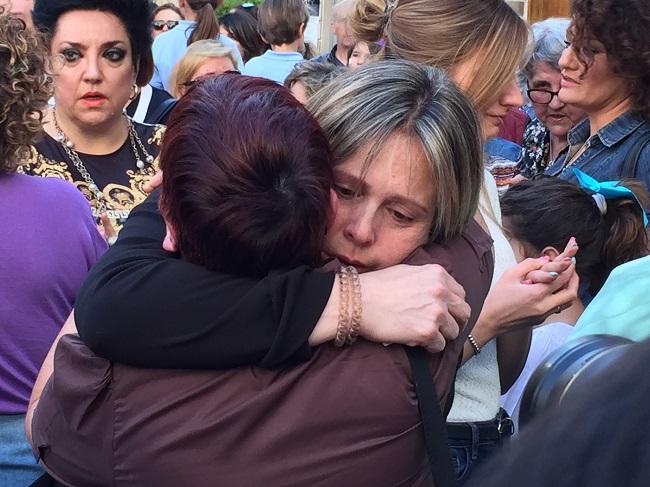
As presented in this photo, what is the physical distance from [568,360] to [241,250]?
1.86 ft

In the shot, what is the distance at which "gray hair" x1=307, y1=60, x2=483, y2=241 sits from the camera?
1619 millimetres

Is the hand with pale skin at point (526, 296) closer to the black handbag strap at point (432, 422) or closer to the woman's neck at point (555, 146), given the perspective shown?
the black handbag strap at point (432, 422)

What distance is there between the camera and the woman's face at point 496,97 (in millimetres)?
2305

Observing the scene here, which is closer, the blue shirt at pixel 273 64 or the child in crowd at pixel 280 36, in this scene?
the blue shirt at pixel 273 64

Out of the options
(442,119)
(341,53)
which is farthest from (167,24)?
(442,119)

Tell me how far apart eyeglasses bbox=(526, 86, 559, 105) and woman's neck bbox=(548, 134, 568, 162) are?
0.17 metres

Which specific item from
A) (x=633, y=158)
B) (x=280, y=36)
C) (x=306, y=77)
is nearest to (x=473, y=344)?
(x=633, y=158)

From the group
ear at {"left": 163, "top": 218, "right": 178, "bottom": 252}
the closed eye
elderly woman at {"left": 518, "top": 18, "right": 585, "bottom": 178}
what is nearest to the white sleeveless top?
the closed eye

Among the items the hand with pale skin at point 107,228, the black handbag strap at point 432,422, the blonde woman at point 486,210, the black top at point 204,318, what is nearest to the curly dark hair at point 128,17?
the hand with pale skin at point 107,228

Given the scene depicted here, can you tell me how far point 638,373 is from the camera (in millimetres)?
524

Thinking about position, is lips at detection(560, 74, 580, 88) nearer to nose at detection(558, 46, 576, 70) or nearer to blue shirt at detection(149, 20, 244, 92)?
nose at detection(558, 46, 576, 70)

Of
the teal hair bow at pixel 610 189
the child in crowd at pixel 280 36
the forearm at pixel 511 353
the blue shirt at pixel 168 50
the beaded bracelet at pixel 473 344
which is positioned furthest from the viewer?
the child in crowd at pixel 280 36

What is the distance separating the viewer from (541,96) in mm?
4449

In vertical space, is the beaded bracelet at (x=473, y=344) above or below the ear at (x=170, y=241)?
below
